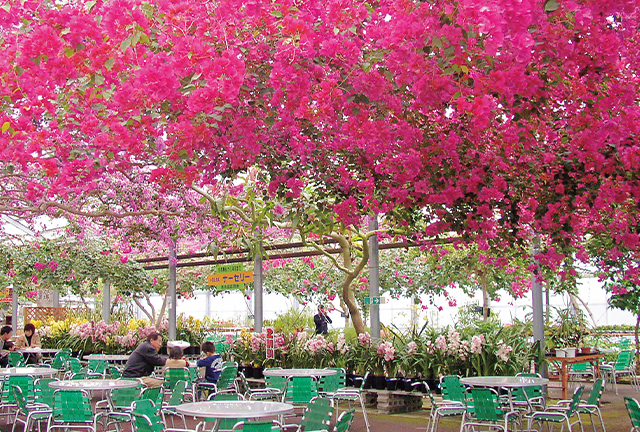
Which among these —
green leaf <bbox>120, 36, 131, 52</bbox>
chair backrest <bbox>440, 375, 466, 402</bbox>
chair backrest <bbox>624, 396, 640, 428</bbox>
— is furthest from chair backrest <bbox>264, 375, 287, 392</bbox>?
green leaf <bbox>120, 36, 131, 52</bbox>

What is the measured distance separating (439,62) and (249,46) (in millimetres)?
1232

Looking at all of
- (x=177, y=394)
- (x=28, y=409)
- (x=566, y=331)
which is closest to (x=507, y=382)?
(x=177, y=394)

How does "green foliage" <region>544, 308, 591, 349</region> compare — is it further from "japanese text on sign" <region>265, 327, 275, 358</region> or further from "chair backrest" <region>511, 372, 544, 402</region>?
"japanese text on sign" <region>265, 327, 275, 358</region>

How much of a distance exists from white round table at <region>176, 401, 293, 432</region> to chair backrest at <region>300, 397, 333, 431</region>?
18 centimetres

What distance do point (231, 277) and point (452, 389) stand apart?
19.1ft

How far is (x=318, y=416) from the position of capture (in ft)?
14.2

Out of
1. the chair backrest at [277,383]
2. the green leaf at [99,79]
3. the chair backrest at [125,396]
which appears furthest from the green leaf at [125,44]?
the chair backrest at [277,383]

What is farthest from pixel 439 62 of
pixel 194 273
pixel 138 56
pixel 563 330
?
pixel 194 273

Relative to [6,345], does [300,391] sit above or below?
below

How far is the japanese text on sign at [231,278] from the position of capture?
10875mm

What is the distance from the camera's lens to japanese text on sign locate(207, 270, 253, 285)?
35.7ft

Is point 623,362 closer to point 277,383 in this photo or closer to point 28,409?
point 277,383

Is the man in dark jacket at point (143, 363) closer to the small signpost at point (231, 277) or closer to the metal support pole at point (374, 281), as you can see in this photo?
the metal support pole at point (374, 281)

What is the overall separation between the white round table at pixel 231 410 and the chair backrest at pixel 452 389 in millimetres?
2055
